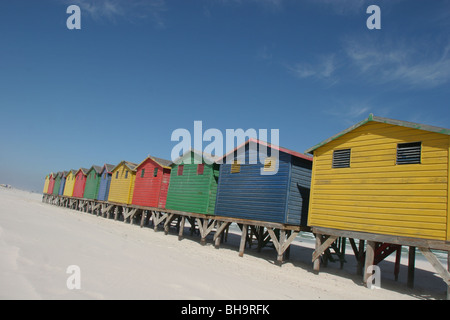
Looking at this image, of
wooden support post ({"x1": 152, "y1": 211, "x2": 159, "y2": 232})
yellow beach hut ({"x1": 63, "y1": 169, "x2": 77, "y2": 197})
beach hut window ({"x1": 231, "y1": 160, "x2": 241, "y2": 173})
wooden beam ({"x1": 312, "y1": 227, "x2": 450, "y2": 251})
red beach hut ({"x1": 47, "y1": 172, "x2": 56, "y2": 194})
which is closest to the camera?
wooden beam ({"x1": 312, "y1": 227, "x2": 450, "y2": 251})

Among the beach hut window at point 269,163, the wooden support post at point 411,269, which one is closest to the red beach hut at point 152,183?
the beach hut window at point 269,163

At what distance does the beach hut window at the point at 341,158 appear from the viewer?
1150 centimetres

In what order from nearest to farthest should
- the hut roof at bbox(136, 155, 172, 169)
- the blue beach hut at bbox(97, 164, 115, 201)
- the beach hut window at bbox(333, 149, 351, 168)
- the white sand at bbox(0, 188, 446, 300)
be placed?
the white sand at bbox(0, 188, 446, 300), the beach hut window at bbox(333, 149, 351, 168), the hut roof at bbox(136, 155, 172, 169), the blue beach hut at bbox(97, 164, 115, 201)

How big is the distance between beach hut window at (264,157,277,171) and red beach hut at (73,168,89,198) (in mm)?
30382

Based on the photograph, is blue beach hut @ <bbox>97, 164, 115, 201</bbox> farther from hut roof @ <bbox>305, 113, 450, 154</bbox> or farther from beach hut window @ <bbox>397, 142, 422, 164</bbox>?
beach hut window @ <bbox>397, 142, 422, 164</bbox>

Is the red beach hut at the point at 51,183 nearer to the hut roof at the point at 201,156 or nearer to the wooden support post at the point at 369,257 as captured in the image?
the hut roof at the point at 201,156

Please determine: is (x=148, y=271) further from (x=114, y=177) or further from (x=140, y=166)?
(x=114, y=177)

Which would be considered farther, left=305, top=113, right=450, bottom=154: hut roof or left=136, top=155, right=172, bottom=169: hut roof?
left=136, top=155, right=172, bottom=169: hut roof

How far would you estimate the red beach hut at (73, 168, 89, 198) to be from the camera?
3844 cm

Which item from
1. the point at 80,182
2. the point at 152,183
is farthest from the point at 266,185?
the point at 80,182

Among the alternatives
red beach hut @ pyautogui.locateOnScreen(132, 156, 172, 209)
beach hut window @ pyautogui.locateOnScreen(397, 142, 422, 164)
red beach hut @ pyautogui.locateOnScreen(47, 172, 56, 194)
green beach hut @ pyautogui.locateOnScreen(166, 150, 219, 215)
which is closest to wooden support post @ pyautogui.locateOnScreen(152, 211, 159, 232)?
red beach hut @ pyautogui.locateOnScreen(132, 156, 172, 209)

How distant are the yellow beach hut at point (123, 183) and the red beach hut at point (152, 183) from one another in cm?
87

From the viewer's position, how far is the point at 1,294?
5590 mm
